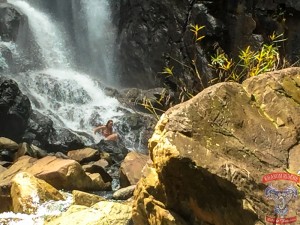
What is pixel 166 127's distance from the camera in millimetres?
2787

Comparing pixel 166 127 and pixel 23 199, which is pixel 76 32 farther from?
pixel 166 127

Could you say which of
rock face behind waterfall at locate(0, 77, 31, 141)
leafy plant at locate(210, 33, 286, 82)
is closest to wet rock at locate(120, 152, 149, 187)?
leafy plant at locate(210, 33, 286, 82)

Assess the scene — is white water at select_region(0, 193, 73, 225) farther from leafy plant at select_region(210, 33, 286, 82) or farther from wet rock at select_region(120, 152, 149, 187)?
leafy plant at select_region(210, 33, 286, 82)

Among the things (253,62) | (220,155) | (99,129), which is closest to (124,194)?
(253,62)

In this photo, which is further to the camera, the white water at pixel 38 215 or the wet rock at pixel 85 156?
the wet rock at pixel 85 156

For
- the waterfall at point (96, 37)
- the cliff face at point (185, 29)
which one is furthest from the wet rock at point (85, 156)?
the waterfall at point (96, 37)

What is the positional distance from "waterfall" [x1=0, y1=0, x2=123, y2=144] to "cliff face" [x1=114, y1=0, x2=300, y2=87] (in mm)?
1801

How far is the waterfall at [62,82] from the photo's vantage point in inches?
560

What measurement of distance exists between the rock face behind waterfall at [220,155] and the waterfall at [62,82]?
32.8 feet

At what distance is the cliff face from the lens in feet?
40.4

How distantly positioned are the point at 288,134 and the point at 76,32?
1828cm

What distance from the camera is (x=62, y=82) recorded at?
1572 centimetres

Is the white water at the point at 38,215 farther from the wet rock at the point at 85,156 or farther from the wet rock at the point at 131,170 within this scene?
the wet rock at the point at 85,156

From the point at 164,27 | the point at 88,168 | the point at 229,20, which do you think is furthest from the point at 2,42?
the point at 88,168
